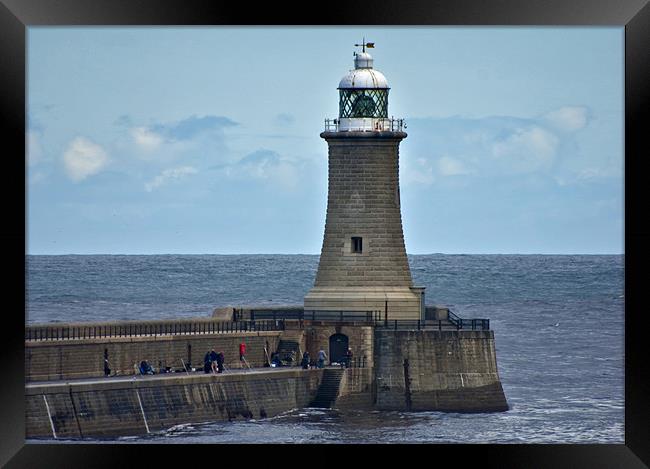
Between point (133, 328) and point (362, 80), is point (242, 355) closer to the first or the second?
point (133, 328)

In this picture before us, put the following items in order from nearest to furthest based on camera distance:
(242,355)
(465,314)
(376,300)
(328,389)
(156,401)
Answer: (156,401) < (242,355) < (328,389) < (376,300) < (465,314)

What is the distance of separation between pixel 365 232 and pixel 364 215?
35 cm

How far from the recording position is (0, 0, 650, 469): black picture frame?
65.2 ft

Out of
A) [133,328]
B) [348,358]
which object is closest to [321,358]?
[348,358]

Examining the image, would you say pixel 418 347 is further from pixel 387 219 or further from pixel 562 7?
pixel 562 7

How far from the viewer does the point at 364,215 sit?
140 ft

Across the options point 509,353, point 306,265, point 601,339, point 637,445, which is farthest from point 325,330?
point 306,265

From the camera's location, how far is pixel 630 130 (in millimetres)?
20391

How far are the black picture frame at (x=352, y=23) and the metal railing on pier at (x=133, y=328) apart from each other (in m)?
13.3

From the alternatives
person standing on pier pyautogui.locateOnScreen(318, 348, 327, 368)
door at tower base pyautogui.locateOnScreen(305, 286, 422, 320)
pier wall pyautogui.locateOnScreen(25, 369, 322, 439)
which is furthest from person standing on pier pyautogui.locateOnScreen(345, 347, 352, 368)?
door at tower base pyautogui.locateOnScreen(305, 286, 422, 320)

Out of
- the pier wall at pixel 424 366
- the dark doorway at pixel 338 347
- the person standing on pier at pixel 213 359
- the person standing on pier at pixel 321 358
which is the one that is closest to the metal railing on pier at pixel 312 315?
the dark doorway at pixel 338 347

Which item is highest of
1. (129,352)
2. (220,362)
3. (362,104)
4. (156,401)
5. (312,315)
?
(362,104)

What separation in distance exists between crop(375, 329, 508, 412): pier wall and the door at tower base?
1.23 meters

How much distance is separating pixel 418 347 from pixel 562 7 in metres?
21.7
